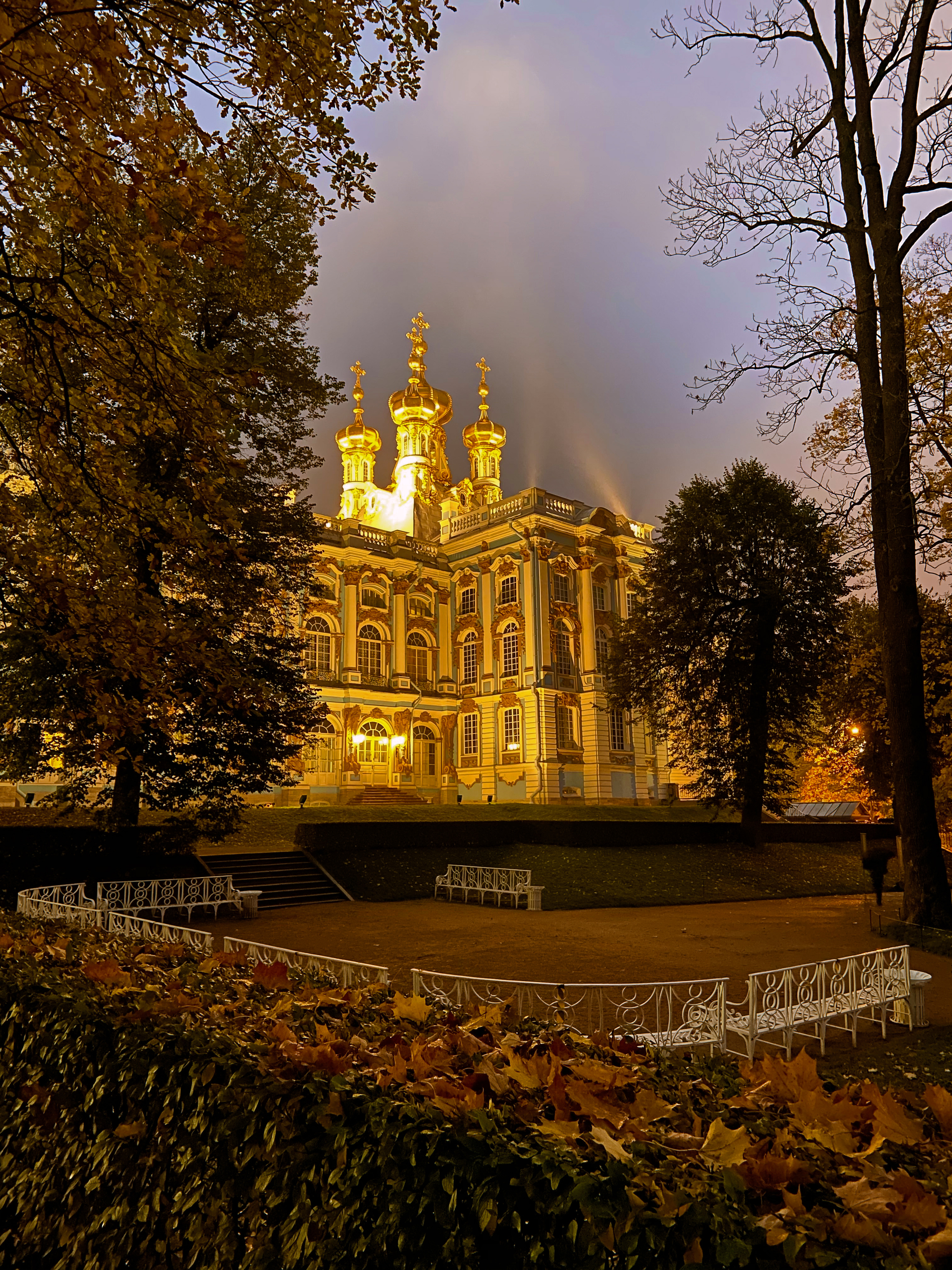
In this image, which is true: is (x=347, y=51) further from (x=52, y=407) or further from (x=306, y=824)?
(x=306, y=824)

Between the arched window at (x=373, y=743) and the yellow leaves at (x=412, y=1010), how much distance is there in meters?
38.3

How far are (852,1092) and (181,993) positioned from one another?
2534 mm

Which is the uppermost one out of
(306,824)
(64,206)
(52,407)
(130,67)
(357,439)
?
(357,439)

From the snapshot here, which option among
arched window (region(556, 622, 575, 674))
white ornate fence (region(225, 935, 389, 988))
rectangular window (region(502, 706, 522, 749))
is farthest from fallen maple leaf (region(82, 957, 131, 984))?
arched window (region(556, 622, 575, 674))

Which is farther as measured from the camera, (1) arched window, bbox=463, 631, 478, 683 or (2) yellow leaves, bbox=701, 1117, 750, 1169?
(1) arched window, bbox=463, 631, 478, 683

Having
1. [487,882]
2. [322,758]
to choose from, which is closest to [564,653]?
[322,758]

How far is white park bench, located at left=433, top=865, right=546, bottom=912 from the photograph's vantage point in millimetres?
16625

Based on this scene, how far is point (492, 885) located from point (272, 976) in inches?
552

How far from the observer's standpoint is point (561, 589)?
1699 inches

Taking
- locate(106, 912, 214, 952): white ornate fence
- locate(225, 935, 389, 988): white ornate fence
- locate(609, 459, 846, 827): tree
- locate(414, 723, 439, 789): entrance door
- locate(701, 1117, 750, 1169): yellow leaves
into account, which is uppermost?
locate(609, 459, 846, 827): tree

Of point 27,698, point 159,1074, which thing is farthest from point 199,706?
point 159,1074

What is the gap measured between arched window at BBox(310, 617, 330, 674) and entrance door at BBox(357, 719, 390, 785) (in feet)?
11.3

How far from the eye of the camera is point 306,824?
2125 centimetres

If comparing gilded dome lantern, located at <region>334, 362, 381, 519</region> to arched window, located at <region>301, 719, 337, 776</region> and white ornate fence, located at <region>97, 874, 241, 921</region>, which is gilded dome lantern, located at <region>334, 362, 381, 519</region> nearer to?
arched window, located at <region>301, 719, 337, 776</region>
